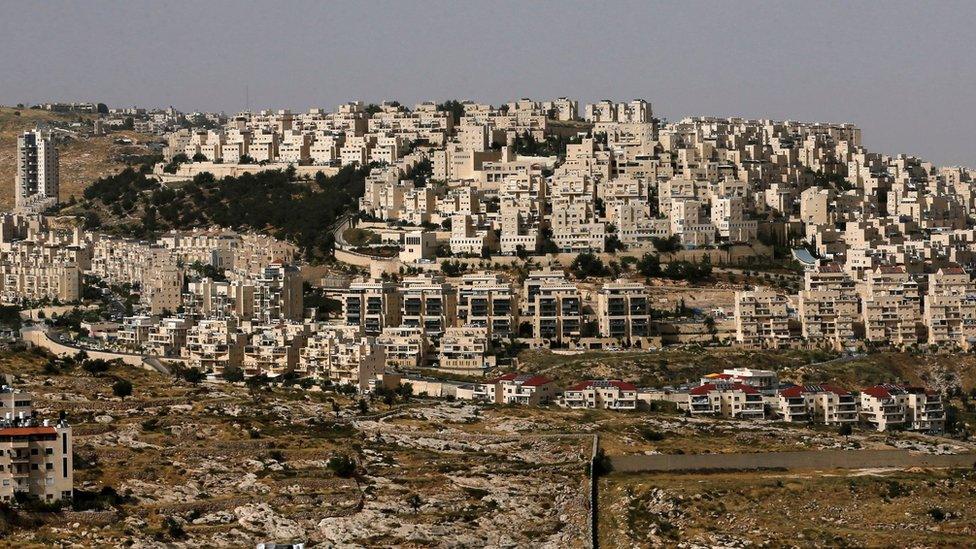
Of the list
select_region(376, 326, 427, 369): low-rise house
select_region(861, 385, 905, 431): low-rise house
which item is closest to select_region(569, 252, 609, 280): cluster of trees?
select_region(376, 326, 427, 369): low-rise house

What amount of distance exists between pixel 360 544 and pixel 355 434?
666cm

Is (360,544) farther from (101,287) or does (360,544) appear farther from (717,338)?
(101,287)

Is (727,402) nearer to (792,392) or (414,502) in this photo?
(792,392)

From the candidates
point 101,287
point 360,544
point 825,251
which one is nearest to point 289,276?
point 101,287

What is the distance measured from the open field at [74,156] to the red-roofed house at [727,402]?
39175 millimetres

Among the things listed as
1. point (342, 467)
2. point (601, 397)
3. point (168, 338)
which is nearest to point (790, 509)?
point (342, 467)

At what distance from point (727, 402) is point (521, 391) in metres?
4.23

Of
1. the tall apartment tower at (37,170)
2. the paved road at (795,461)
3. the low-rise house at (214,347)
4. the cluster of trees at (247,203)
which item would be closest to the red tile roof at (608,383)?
the paved road at (795,461)

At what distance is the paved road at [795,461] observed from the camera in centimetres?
3844

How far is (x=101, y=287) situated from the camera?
61.2 m

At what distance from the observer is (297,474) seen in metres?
36.2

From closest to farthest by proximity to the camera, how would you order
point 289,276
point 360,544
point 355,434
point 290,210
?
point 360,544
point 355,434
point 289,276
point 290,210

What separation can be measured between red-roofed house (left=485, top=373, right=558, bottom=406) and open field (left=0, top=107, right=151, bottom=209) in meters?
36.8

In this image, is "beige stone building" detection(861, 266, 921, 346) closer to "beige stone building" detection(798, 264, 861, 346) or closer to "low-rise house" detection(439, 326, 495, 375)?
"beige stone building" detection(798, 264, 861, 346)
